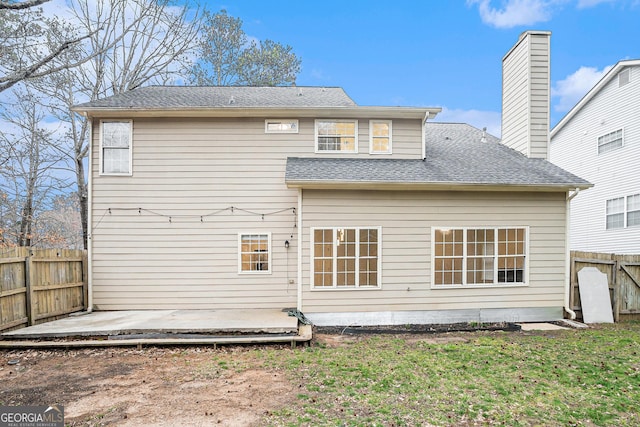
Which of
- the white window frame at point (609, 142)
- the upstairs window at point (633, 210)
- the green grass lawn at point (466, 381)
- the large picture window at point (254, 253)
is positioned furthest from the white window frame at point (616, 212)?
the large picture window at point (254, 253)

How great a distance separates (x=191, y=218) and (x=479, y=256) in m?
7.14

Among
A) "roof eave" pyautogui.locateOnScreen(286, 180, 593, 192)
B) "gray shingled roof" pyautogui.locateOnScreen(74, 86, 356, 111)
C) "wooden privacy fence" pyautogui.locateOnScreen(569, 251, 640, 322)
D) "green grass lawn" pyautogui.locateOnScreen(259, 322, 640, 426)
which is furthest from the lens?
"wooden privacy fence" pyautogui.locateOnScreen(569, 251, 640, 322)

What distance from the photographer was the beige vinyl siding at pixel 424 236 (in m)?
7.66

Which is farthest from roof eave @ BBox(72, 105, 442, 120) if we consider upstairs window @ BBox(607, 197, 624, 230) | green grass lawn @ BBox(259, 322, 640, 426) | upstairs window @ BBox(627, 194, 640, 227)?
upstairs window @ BBox(607, 197, 624, 230)

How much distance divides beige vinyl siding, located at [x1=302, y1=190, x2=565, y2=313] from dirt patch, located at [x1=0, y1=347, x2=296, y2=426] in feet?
9.44

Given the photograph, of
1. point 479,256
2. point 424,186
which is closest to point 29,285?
point 424,186

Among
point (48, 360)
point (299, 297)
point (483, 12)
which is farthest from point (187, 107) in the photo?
point (483, 12)

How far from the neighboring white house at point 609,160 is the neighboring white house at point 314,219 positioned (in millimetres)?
6317

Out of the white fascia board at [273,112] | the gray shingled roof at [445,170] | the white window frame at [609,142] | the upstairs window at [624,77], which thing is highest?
the upstairs window at [624,77]

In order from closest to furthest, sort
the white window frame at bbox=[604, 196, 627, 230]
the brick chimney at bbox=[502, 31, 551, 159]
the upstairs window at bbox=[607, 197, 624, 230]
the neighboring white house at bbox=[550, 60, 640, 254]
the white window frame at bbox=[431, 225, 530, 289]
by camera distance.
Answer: the white window frame at bbox=[431, 225, 530, 289]
the brick chimney at bbox=[502, 31, 551, 159]
the neighboring white house at bbox=[550, 60, 640, 254]
the white window frame at bbox=[604, 196, 627, 230]
the upstairs window at bbox=[607, 197, 624, 230]

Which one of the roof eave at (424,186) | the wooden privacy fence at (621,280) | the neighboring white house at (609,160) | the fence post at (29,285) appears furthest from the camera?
the neighboring white house at (609,160)

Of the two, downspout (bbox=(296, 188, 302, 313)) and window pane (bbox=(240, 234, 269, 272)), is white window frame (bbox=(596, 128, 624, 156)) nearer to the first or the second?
downspout (bbox=(296, 188, 302, 313))

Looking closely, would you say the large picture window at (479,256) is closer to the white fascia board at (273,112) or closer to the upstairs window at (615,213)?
the white fascia board at (273,112)

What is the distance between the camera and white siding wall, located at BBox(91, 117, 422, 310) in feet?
26.9
